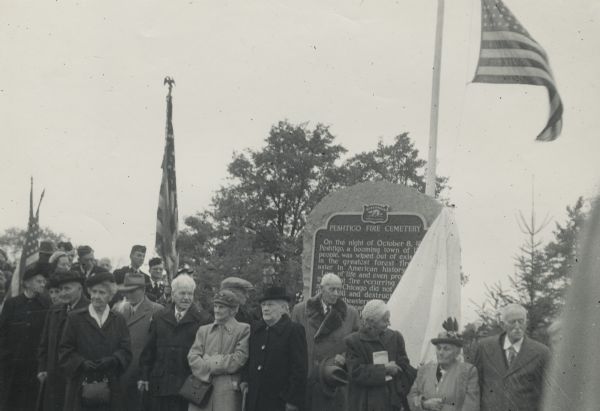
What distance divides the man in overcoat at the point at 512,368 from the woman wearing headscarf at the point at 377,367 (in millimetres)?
821

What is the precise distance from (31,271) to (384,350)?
414 centimetres

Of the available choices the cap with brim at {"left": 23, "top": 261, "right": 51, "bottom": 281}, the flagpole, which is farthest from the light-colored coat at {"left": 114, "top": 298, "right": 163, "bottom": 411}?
the flagpole

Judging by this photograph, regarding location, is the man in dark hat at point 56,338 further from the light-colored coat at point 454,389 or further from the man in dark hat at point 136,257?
the light-colored coat at point 454,389

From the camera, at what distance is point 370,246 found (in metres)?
9.30

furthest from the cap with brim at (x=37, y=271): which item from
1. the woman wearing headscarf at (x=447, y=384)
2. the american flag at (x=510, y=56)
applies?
the american flag at (x=510, y=56)

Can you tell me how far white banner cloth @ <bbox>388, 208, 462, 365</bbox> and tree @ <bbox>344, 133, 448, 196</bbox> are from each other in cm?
2463

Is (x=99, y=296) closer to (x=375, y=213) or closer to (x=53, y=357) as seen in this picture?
(x=53, y=357)

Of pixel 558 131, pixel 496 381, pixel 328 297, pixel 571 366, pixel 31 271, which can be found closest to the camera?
pixel 571 366

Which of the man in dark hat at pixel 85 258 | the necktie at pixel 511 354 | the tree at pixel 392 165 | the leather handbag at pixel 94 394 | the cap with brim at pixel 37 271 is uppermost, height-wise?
the tree at pixel 392 165

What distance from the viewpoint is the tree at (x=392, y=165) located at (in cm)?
3353

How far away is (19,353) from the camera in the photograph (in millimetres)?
7934

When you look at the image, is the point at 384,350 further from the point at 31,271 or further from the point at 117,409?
the point at 31,271

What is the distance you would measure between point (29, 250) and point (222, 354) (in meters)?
4.34

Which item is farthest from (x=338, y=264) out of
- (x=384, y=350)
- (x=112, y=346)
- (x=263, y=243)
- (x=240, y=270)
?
(x=263, y=243)
